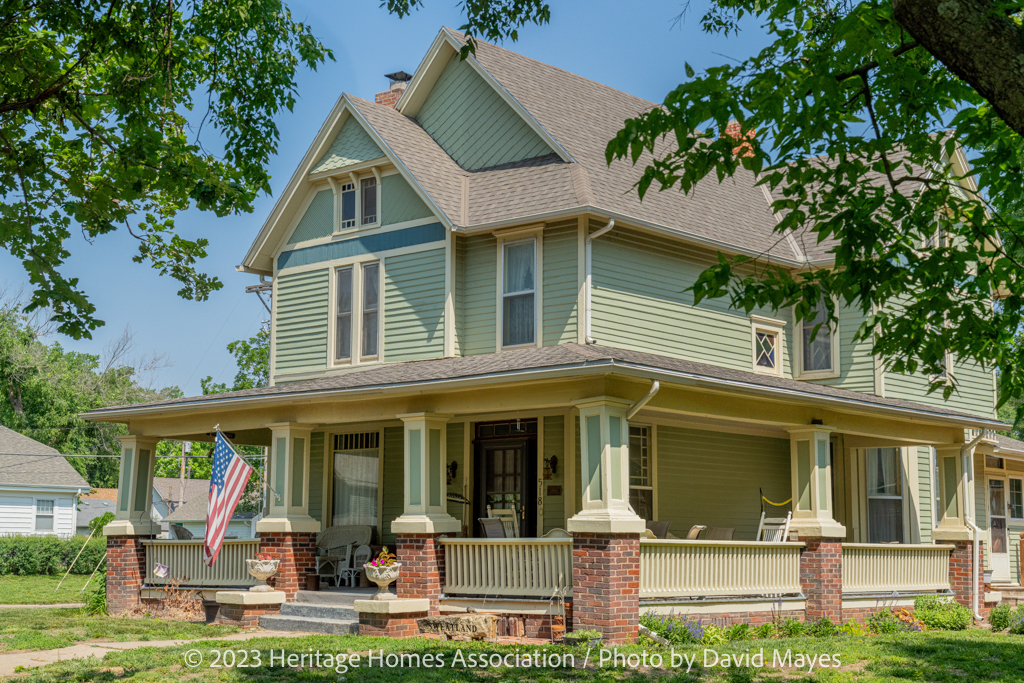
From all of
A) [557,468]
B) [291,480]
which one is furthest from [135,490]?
[557,468]

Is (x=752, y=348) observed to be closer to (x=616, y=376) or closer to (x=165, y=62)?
(x=616, y=376)

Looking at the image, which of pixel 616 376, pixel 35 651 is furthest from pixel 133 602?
pixel 616 376

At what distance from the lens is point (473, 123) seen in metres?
19.4

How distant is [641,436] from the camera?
1781 cm

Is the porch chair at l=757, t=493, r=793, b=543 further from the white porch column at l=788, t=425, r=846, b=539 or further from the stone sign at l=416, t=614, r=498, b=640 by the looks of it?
the stone sign at l=416, t=614, r=498, b=640

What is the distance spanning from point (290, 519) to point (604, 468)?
5.72 metres

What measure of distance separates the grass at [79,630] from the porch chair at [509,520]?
412 cm

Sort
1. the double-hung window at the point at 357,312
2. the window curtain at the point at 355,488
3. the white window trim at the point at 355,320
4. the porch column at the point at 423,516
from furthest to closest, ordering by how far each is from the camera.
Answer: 1. the window curtain at the point at 355,488
2. the double-hung window at the point at 357,312
3. the white window trim at the point at 355,320
4. the porch column at the point at 423,516

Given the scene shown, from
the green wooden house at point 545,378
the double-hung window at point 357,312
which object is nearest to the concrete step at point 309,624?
the green wooden house at point 545,378

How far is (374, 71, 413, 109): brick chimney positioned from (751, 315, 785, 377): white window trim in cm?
893

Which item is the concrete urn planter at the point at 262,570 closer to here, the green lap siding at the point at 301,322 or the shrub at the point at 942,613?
the green lap siding at the point at 301,322

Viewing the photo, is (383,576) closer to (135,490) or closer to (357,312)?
(357,312)

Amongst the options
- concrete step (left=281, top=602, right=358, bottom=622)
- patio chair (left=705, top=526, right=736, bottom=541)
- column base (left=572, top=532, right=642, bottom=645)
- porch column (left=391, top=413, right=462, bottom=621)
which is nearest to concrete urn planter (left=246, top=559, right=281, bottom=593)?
concrete step (left=281, top=602, right=358, bottom=622)

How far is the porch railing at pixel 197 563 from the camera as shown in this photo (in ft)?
54.9
